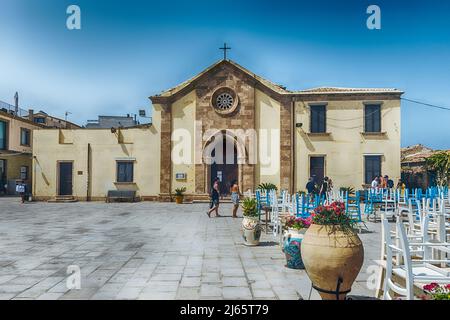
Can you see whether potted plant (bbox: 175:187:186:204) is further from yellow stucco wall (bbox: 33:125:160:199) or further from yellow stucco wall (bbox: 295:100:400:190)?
yellow stucco wall (bbox: 295:100:400:190)

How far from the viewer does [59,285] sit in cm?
520

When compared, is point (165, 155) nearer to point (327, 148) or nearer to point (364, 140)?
point (327, 148)

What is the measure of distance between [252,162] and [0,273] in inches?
679

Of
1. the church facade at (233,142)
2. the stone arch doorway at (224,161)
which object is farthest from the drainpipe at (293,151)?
the stone arch doorway at (224,161)

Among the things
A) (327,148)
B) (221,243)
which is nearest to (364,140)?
(327,148)

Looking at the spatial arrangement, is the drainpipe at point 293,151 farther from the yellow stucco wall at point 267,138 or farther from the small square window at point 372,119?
the small square window at point 372,119

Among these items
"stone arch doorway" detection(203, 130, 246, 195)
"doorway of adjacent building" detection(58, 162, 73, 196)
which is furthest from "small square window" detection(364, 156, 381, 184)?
"doorway of adjacent building" detection(58, 162, 73, 196)

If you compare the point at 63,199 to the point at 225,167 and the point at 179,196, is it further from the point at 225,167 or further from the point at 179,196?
the point at 225,167

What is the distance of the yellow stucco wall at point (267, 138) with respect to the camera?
22125 millimetres

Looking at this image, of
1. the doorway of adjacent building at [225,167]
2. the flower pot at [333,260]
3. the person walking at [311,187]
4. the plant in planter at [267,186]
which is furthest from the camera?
the doorway of adjacent building at [225,167]

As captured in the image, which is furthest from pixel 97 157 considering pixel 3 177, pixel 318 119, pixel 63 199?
pixel 318 119

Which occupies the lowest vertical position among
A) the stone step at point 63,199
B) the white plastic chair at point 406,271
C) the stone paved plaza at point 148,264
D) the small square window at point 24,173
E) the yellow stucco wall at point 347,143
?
the stone step at point 63,199

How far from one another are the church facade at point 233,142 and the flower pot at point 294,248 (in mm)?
15642

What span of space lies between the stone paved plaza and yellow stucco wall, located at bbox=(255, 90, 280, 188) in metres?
11.0
